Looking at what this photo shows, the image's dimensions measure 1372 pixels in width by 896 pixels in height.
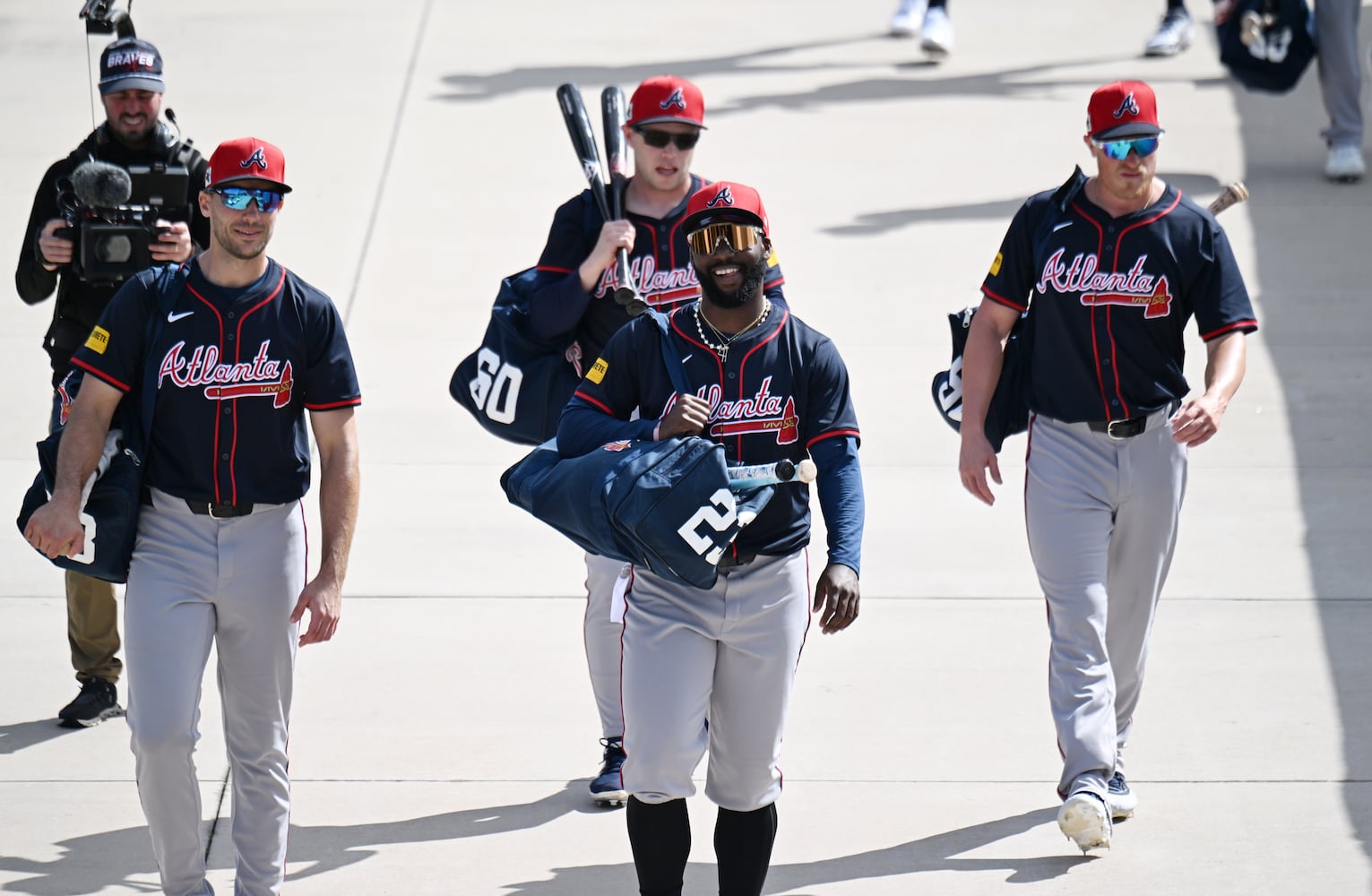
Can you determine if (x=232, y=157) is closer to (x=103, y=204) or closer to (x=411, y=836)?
(x=103, y=204)

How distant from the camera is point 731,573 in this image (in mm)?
4922

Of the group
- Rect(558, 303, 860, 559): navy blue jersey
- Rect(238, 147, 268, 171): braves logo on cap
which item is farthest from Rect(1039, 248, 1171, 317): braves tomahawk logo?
Rect(238, 147, 268, 171): braves logo on cap

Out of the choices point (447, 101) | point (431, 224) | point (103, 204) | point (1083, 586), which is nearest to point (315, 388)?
point (103, 204)

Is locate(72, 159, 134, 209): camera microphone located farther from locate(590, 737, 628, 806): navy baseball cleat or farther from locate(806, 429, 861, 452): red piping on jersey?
locate(806, 429, 861, 452): red piping on jersey

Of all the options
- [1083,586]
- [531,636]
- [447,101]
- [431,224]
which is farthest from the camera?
[447,101]

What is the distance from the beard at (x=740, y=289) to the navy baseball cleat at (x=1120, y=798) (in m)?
2.00

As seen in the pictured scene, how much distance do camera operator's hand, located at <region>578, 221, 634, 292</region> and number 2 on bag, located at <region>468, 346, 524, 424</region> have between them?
18.1 inches

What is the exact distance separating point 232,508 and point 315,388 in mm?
392

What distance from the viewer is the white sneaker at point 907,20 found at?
51.0 ft

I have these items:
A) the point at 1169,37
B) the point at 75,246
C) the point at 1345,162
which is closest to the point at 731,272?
the point at 75,246

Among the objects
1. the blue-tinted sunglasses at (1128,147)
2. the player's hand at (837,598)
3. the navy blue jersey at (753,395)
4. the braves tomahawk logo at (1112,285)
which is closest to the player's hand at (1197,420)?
the braves tomahawk logo at (1112,285)

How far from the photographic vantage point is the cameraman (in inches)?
247

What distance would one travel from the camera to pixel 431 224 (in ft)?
39.0

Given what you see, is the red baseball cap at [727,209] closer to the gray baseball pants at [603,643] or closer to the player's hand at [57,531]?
the gray baseball pants at [603,643]
